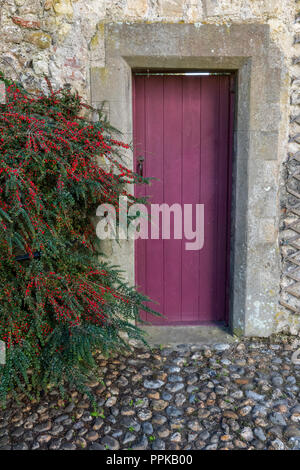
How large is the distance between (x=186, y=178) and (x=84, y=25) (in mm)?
1391

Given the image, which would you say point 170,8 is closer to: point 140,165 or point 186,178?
point 140,165

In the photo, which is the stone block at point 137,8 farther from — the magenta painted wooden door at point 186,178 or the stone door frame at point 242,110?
the magenta painted wooden door at point 186,178

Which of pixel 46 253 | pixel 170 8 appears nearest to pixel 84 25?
pixel 170 8

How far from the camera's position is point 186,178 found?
3.28 m

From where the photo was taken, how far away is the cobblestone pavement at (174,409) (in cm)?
211

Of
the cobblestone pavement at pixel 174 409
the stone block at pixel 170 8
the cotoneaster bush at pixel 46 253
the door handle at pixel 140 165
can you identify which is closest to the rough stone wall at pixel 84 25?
the stone block at pixel 170 8

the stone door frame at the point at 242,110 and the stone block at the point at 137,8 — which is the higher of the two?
the stone block at the point at 137,8

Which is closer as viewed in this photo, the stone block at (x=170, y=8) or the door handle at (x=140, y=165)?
the stone block at (x=170, y=8)

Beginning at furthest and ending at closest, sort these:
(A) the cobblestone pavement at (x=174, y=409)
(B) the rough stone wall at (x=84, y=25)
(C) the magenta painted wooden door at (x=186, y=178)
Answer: (C) the magenta painted wooden door at (x=186, y=178) < (B) the rough stone wall at (x=84, y=25) < (A) the cobblestone pavement at (x=174, y=409)

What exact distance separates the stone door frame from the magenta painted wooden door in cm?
16

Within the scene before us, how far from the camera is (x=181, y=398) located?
246 centimetres

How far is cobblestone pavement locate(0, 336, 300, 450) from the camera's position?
211 cm

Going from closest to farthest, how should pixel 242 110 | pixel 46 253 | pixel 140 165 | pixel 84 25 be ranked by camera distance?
pixel 46 253
pixel 84 25
pixel 242 110
pixel 140 165

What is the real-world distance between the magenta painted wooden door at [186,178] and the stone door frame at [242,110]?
0.54ft
